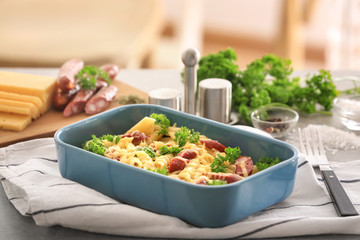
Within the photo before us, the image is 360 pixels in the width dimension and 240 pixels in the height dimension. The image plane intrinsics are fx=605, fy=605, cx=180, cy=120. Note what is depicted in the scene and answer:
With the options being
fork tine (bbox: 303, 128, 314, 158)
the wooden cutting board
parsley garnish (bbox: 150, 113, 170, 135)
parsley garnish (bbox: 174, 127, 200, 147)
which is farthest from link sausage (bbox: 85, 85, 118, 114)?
fork tine (bbox: 303, 128, 314, 158)

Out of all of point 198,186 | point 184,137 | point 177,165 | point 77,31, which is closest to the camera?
point 198,186

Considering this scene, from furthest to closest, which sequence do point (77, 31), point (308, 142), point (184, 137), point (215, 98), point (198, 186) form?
1. point (77, 31)
2. point (215, 98)
3. point (308, 142)
4. point (184, 137)
5. point (198, 186)

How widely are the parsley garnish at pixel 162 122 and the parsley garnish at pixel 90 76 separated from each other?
1.60ft

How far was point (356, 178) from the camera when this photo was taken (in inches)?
57.8

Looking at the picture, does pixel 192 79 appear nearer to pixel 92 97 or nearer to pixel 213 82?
pixel 213 82

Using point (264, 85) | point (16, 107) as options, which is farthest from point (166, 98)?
point (16, 107)

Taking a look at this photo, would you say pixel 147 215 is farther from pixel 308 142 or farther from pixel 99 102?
pixel 99 102

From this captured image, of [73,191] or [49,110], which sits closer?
[73,191]

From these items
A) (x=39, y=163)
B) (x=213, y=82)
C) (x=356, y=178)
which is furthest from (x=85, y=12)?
(x=356, y=178)

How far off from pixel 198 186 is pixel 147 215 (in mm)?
147

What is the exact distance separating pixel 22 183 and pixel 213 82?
0.68 meters

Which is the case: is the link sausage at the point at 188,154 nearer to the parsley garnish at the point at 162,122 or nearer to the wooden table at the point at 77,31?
the parsley garnish at the point at 162,122

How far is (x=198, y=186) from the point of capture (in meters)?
1.13

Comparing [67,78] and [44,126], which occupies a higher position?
[67,78]
